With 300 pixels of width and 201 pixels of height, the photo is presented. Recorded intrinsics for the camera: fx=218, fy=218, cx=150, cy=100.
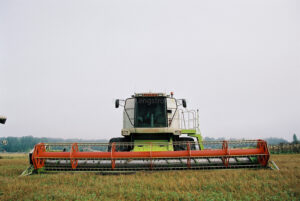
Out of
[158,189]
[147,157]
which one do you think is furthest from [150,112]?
[158,189]

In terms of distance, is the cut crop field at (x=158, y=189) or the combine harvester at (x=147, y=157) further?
the combine harvester at (x=147, y=157)

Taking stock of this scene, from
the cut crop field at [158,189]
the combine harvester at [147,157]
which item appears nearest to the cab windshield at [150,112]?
the combine harvester at [147,157]

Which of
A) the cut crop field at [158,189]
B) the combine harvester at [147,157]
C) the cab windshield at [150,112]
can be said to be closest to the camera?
the cut crop field at [158,189]

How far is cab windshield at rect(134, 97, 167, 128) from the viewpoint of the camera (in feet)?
31.0

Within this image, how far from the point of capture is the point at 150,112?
973 centimetres

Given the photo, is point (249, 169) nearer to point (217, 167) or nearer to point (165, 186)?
point (217, 167)

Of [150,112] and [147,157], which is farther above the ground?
[150,112]

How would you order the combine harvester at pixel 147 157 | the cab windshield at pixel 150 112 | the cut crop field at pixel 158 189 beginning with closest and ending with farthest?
the cut crop field at pixel 158 189 → the combine harvester at pixel 147 157 → the cab windshield at pixel 150 112

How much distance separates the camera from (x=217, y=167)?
6684 mm

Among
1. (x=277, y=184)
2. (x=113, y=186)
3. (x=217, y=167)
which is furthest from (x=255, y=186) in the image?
(x=113, y=186)

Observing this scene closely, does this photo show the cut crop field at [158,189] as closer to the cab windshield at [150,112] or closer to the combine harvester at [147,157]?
the combine harvester at [147,157]

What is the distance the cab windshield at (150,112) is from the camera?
9.45m

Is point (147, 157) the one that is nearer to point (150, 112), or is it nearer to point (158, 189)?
point (158, 189)

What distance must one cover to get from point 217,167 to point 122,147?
169 inches
